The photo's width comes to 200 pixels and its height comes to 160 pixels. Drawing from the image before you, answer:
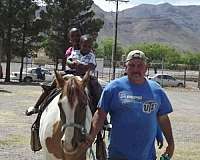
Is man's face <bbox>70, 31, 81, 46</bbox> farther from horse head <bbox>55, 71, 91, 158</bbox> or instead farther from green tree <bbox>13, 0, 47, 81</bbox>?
green tree <bbox>13, 0, 47, 81</bbox>

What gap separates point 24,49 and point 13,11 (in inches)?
154

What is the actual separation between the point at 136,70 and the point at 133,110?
381 mm

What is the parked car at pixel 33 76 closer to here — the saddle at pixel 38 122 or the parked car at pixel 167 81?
the parked car at pixel 167 81

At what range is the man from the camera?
16.3ft

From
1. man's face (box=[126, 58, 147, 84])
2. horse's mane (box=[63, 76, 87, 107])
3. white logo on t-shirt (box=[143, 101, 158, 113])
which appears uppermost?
man's face (box=[126, 58, 147, 84])

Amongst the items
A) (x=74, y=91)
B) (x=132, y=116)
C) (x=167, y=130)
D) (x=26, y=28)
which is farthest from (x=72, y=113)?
(x=26, y=28)

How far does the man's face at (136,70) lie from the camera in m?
5.00

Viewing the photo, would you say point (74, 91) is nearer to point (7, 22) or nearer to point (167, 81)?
point (7, 22)

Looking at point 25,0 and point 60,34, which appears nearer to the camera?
point 25,0

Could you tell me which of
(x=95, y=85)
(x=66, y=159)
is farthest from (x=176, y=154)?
(x=66, y=159)

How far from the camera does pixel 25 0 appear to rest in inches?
2012

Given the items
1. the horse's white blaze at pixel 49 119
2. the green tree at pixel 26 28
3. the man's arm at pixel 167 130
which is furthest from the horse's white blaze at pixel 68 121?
the green tree at pixel 26 28

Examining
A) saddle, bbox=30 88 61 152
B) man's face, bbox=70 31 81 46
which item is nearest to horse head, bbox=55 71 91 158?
saddle, bbox=30 88 61 152

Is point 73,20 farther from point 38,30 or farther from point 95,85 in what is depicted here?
point 95,85
